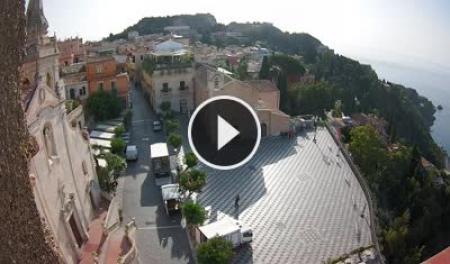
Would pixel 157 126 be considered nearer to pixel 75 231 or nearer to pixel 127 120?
pixel 127 120

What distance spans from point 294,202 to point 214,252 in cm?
712

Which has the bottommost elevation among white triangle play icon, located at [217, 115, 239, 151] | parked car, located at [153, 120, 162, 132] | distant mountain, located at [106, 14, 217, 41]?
parked car, located at [153, 120, 162, 132]

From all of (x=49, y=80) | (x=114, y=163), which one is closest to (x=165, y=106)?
(x=114, y=163)

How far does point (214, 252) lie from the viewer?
1334 cm

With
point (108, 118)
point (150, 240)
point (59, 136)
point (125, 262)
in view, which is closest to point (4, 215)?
point (125, 262)

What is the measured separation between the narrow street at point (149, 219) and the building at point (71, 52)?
456 inches

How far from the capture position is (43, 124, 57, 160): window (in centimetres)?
1282

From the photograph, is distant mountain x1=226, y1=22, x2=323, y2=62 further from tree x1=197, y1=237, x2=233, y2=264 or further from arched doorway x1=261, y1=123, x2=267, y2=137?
tree x1=197, y1=237, x2=233, y2=264

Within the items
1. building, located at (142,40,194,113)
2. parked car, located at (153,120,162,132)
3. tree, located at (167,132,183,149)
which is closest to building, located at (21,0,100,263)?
tree, located at (167,132,183,149)

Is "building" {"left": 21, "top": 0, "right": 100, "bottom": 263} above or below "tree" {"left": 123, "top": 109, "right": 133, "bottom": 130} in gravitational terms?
above

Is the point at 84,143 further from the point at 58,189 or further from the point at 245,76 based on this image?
the point at 245,76

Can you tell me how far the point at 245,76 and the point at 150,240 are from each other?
988 inches

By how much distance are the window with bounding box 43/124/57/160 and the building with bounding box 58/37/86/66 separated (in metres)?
20.5

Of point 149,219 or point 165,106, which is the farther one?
point 165,106
